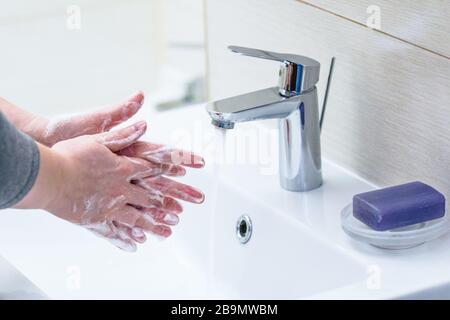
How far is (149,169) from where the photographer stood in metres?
0.78

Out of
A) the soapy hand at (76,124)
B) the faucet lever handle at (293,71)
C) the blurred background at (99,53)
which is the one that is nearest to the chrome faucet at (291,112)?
the faucet lever handle at (293,71)

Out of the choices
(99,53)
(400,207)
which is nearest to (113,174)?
(400,207)

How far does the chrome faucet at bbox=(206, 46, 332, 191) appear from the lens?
0.77 meters

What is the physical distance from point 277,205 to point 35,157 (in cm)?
28

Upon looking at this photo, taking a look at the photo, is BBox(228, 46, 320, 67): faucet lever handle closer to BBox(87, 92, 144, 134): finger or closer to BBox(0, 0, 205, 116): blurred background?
BBox(87, 92, 144, 134): finger

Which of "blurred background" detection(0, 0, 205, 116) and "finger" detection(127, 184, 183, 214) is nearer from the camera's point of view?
"finger" detection(127, 184, 183, 214)

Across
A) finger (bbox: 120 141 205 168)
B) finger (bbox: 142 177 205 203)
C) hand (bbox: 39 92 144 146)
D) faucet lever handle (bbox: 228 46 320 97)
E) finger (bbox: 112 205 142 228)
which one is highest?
faucet lever handle (bbox: 228 46 320 97)

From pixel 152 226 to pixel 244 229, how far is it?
0.34 feet

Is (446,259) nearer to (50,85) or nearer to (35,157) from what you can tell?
(35,157)

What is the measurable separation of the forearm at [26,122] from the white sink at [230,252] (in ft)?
0.37

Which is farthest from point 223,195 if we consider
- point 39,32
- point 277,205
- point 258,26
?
point 39,32

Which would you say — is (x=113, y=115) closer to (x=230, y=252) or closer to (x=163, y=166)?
(x=163, y=166)

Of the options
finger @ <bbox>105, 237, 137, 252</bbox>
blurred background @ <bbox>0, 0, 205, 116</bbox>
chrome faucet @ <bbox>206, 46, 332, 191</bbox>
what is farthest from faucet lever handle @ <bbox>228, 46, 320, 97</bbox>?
blurred background @ <bbox>0, 0, 205, 116</bbox>

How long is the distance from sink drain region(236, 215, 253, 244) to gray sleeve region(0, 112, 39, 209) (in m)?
0.28
